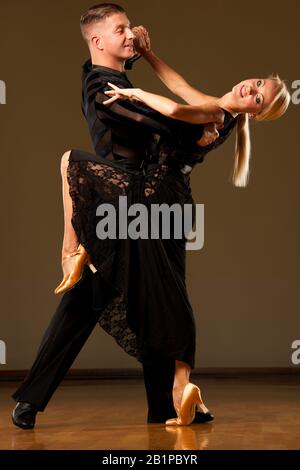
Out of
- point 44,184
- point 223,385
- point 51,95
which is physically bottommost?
point 223,385

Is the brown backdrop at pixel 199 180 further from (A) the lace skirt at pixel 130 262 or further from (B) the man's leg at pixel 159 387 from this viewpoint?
(A) the lace skirt at pixel 130 262

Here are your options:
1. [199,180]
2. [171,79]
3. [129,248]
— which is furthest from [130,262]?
[199,180]

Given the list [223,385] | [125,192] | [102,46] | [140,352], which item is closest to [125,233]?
[125,192]

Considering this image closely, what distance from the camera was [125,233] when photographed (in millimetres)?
3094

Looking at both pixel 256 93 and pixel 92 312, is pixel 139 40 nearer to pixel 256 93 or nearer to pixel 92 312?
pixel 256 93

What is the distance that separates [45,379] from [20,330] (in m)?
2.89

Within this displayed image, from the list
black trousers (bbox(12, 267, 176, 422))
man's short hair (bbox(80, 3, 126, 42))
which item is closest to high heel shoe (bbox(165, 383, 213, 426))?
black trousers (bbox(12, 267, 176, 422))

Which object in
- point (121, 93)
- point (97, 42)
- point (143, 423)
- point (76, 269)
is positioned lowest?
point (143, 423)

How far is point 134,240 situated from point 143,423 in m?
0.62

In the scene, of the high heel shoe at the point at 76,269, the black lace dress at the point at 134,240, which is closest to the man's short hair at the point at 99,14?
the black lace dress at the point at 134,240

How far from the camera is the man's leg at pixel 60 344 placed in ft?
10.0

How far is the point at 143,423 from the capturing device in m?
3.18

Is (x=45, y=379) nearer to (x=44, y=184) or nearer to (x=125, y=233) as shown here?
(x=125, y=233)

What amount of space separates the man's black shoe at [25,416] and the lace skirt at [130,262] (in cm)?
38
